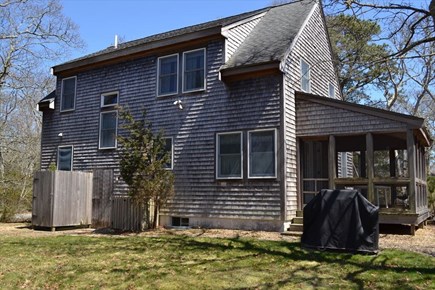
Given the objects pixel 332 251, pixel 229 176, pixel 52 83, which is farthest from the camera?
pixel 52 83

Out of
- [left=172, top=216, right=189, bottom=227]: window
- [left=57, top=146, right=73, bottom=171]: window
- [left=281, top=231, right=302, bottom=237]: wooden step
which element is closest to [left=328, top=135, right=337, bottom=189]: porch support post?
[left=281, top=231, right=302, bottom=237]: wooden step

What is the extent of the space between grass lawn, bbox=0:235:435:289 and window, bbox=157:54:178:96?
19.9 ft

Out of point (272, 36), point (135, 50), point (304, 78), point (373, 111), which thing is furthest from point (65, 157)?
point (373, 111)

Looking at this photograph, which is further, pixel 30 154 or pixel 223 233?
pixel 30 154

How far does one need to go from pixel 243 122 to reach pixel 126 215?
4.68m

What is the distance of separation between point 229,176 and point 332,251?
4731mm

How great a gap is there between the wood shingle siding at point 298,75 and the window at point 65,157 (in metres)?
8.93

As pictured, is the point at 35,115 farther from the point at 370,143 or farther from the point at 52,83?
the point at 370,143

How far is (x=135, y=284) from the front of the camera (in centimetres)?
634

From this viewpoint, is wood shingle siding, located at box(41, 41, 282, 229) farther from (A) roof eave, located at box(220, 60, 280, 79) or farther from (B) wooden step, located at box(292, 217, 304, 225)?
(B) wooden step, located at box(292, 217, 304, 225)

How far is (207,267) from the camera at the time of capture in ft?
23.4

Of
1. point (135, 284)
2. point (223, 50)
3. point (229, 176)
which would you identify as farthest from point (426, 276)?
point (223, 50)

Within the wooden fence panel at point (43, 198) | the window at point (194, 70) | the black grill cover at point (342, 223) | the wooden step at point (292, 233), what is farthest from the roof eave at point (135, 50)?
the black grill cover at point (342, 223)

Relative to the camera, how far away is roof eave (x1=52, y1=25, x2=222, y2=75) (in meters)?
12.9
